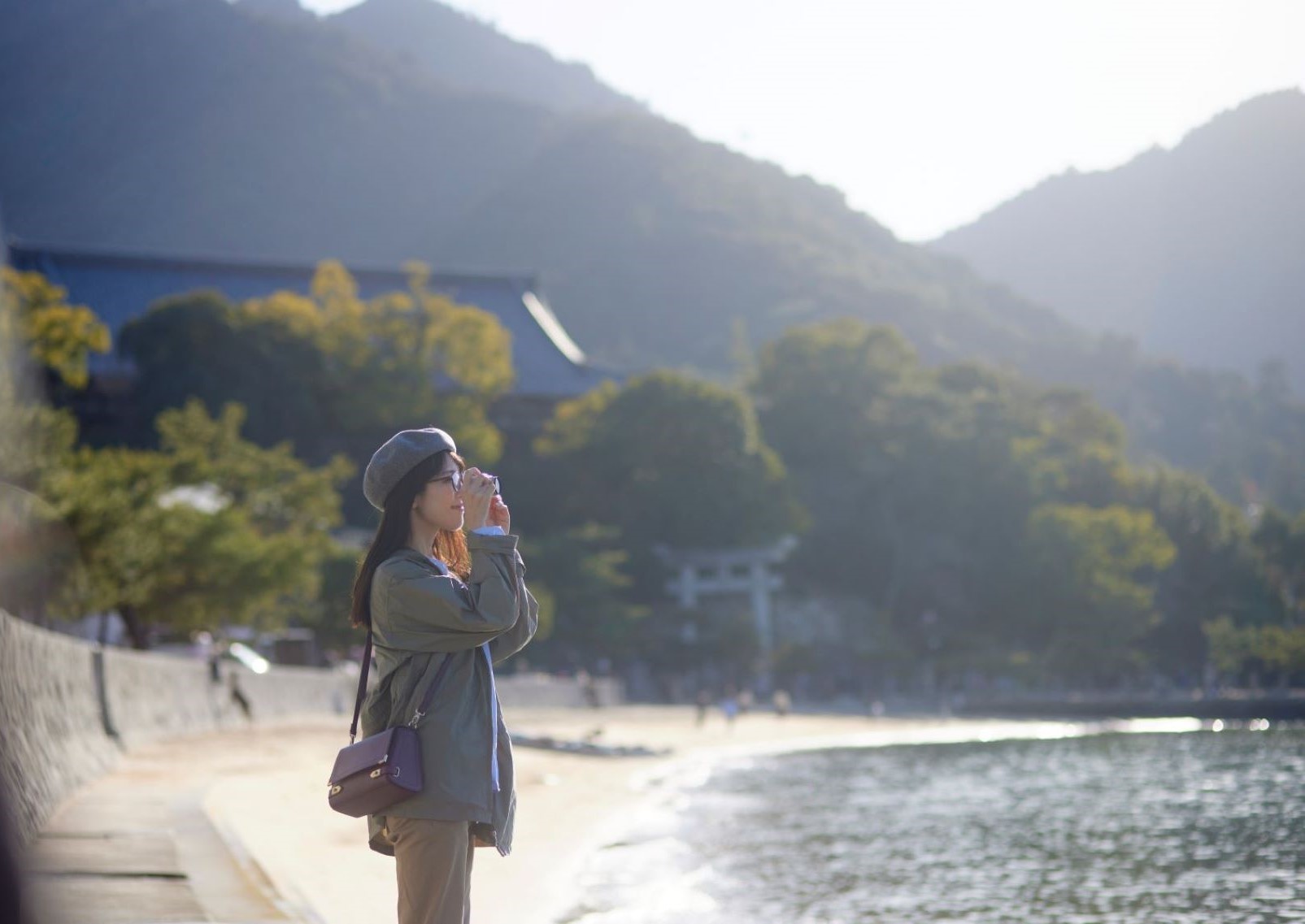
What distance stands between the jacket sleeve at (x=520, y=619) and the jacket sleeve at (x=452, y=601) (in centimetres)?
2

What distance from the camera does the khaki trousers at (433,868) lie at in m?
3.95

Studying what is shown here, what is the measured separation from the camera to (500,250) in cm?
14350

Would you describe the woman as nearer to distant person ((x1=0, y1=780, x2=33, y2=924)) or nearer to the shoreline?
distant person ((x1=0, y1=780, x2=33, y2=924))

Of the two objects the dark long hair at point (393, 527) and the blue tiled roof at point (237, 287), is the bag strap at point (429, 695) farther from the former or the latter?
the blue tiled roof at point (237, 287)

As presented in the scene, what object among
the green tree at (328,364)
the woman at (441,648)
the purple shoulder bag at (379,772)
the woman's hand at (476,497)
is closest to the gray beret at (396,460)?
the woman at (441,648)

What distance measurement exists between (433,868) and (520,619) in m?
0.66

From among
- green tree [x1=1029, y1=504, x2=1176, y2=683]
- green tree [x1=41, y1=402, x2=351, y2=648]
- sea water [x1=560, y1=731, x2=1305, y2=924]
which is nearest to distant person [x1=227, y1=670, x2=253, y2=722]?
green tree [x1=41, y1=402, x2=351, y2=648]

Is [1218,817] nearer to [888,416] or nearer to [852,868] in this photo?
[852,868]

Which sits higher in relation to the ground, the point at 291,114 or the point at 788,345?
the point at 291,114

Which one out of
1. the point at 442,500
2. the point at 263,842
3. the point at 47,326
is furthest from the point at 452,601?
the point at 47,326

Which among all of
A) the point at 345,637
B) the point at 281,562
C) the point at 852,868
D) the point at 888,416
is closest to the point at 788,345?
the point at 888,416

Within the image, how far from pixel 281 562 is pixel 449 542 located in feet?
85.2

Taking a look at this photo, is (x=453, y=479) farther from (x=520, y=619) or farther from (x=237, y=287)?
(x=237, y=287)

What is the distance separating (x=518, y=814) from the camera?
18094 mm
